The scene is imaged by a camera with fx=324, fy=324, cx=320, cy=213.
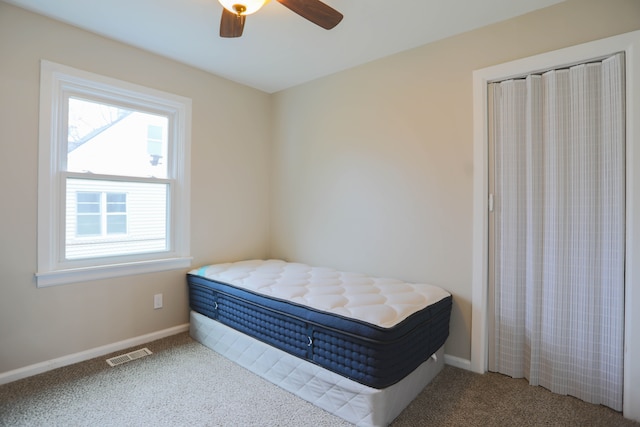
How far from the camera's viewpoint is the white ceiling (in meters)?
1.99

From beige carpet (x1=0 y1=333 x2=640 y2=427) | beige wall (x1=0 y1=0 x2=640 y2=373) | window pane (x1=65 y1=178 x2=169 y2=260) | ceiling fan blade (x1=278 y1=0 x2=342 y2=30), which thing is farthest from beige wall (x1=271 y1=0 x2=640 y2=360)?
window pane (x1=65 y1=178 x2=169 y2=260)

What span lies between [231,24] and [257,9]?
234mm

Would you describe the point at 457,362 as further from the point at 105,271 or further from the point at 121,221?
the point at 121,221

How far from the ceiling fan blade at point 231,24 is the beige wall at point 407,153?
50.9 inches

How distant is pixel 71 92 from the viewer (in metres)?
2.32

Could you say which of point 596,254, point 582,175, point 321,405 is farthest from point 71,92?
point 596,254

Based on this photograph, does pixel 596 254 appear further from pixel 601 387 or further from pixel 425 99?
pixel 425 99

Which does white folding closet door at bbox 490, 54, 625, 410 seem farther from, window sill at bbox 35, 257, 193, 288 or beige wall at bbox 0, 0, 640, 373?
window sill at bbox 35, 257, 193, 288

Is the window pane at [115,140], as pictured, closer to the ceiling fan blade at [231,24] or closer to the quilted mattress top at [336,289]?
the quilted mattress top at [336,289]

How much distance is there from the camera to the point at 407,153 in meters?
2.54

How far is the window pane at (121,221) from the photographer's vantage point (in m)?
2.35

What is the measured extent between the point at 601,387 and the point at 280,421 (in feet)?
5.90

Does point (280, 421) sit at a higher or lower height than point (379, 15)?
lower

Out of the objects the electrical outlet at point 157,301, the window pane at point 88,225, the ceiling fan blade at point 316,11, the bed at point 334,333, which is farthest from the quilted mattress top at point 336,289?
the ceiling fan blade at point 316,11
